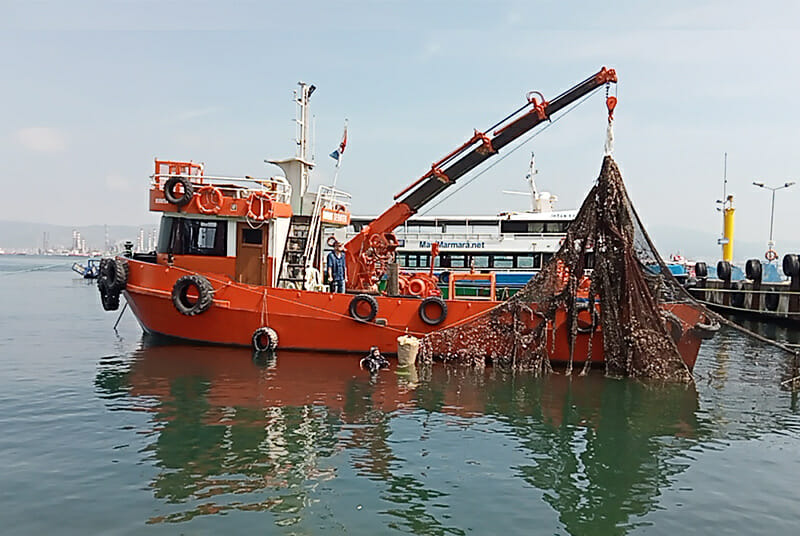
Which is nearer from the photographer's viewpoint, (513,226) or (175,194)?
(175,194)

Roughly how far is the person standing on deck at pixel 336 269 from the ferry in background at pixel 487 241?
1222 centimetres

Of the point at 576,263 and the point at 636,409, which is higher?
the point at 576,263

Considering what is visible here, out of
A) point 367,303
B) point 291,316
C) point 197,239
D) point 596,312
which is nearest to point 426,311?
point 367,303

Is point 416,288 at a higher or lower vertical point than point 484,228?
lower

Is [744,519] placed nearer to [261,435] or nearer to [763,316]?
[261,435]

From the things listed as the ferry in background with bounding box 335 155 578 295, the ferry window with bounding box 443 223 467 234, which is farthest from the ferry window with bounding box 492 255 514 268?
the ferry window with bounding box 443 223 467 234

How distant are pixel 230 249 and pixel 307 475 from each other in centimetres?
856

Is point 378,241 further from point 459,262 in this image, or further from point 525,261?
point 525,261

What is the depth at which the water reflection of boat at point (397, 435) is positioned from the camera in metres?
6.96

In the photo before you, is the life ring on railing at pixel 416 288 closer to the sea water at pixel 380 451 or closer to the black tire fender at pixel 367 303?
the black tire fender at pixel 367 303

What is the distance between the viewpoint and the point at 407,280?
16531 millimetres

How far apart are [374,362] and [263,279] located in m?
3.57

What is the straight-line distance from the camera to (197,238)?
15.2 m

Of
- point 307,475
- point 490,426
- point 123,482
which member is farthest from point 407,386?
point 123,482
